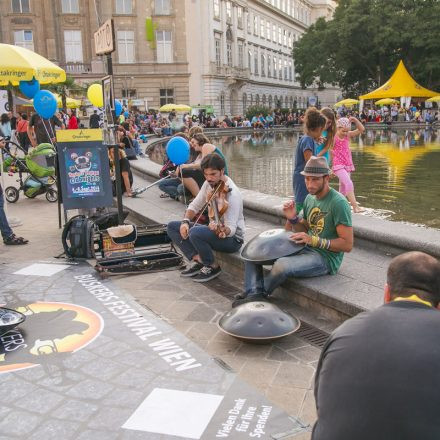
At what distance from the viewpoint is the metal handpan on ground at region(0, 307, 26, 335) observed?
4129 mm

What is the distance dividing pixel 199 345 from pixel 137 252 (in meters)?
2.52

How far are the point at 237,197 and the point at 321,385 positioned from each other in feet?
12.2

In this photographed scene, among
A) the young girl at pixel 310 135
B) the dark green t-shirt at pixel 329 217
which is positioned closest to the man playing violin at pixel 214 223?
the young girl at pixel 310 135

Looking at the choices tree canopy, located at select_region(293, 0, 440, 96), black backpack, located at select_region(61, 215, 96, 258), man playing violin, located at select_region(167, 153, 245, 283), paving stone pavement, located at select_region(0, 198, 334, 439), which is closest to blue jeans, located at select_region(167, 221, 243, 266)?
man playing violin, located at select_region(167, 153, 245, 283)

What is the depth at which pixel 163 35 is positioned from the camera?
50.1 meters

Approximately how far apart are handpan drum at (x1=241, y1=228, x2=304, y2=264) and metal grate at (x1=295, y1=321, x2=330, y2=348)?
617 mm

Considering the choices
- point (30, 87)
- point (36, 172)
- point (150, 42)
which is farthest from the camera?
point (150, 42)

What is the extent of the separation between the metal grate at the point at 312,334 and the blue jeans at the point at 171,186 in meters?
5.38

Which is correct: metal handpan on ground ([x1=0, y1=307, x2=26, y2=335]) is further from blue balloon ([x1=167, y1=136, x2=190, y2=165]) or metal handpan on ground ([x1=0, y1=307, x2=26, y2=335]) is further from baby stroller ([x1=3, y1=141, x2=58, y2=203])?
baby stroller ([x1=3, y1=141, x2=58, y2=203])

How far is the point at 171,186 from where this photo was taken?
9438 mm

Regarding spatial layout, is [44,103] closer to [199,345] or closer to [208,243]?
[208,243]

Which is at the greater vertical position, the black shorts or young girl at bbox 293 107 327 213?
young girl at bbox 293 107 327 213

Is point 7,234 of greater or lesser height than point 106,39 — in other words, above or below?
below

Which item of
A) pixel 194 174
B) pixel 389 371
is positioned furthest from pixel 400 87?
pixel 389 371
